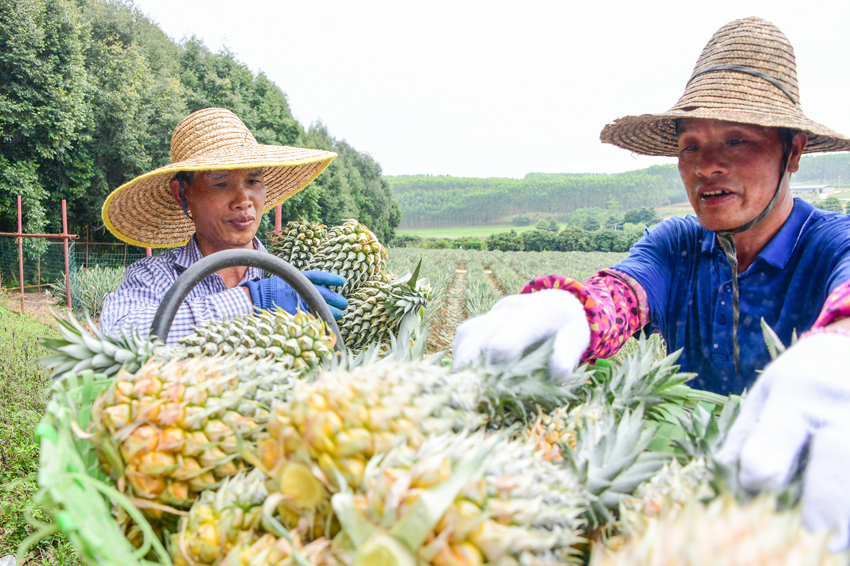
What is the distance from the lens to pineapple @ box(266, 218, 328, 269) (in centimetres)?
231

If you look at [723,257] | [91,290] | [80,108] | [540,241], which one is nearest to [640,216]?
[540,241]

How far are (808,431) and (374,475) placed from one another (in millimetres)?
646

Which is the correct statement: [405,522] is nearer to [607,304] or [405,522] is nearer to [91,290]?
[607,304]

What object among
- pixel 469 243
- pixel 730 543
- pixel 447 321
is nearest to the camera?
pixel 730 543

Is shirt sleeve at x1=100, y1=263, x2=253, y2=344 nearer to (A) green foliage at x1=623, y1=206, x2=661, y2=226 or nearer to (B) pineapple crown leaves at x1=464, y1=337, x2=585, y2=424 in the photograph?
(B) pineapple crown leaves at x1=464, y1=337, x2=585, y2=424

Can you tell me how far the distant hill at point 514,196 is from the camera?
65625mm

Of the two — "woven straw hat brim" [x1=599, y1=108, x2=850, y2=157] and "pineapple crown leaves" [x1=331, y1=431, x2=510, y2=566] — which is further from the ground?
"woven straw hat brim" [x1=599, y1=108, x2=850, y2=157]

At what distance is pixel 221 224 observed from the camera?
2.35 m

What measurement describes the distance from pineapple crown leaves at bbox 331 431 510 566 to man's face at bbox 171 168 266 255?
1.96m

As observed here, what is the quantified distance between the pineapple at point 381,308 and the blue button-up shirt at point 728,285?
0.90 meters

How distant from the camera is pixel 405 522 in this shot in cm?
57

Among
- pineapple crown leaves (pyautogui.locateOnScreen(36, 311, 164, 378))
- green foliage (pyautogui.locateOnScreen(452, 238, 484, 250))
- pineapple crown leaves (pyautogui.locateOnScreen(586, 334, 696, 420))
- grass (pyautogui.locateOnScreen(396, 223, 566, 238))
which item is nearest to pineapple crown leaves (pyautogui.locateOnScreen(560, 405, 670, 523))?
pineapple crown leaves (pyautogui.locateOnScreen(586, 334, 696, 420))

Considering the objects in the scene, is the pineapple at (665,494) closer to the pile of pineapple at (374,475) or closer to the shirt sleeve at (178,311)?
the pile of pineapple at (374,475)

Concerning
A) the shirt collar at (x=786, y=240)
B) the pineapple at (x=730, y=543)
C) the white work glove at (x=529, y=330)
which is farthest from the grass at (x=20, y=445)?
the shirt collar at (x=786, y=240)
